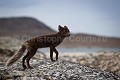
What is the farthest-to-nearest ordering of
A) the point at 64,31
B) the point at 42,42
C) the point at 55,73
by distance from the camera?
the point at 64,31
the point at 42,42
the point at 55,73

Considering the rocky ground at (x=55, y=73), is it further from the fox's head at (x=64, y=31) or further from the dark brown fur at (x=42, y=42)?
the fox's head at (x=64, y=31)

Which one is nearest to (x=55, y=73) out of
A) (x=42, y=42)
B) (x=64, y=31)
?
(x=42, y=42)

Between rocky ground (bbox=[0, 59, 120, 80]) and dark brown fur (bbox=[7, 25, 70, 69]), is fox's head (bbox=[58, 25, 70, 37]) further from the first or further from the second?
rocky ground (bbox=[0, 59, 120, 80])

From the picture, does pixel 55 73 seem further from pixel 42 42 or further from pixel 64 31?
pixel 64 31

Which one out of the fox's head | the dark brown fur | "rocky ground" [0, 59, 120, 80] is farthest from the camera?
the fox's head

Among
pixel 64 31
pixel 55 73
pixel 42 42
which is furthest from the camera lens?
pixel 64 31

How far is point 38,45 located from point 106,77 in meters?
2.48

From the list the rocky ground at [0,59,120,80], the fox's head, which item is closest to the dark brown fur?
the fox's head

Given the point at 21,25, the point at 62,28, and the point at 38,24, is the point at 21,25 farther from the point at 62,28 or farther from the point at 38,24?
the point at 62,28

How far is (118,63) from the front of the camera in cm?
1672

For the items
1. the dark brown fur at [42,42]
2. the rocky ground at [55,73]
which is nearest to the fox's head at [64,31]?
the dark brown fur at [42,42]

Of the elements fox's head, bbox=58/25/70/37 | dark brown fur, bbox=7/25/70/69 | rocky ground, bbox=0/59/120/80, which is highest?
fox's head, bbox=58/25/70/37

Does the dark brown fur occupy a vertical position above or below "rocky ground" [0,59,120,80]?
above

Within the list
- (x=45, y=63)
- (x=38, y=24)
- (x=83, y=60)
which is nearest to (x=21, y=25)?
(x=38, y=24)
